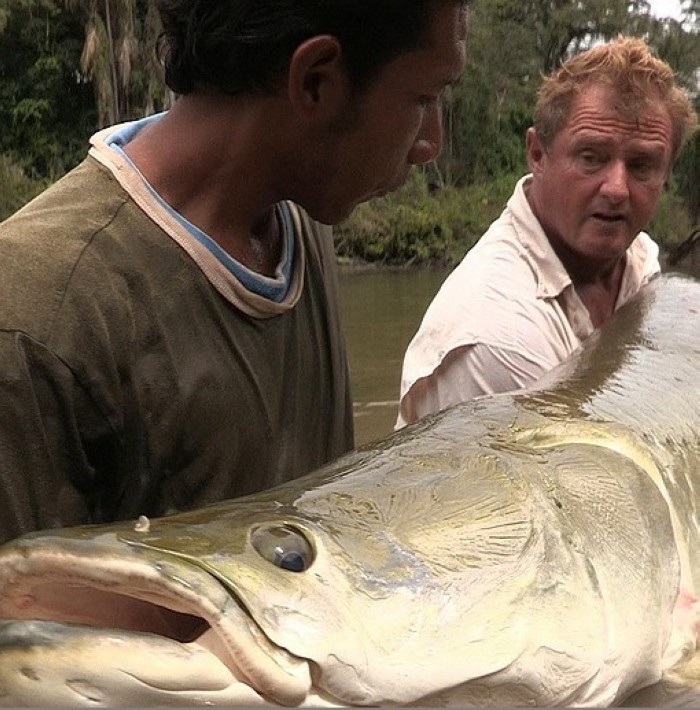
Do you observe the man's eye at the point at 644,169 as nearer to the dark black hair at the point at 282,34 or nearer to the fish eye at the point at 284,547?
the dark black hair at the point at 282,34

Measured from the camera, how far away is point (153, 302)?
5.42 ft

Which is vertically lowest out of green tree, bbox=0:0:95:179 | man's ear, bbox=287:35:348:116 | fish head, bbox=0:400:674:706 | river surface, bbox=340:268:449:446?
river surface, bbox=340:268:449:446

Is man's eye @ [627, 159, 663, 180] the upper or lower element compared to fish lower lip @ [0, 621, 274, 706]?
upper

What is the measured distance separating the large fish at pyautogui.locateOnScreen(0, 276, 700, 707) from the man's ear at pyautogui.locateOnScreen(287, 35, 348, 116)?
511 millimetres

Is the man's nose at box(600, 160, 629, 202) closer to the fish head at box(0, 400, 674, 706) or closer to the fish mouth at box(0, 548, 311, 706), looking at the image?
the fish head at box(0, 400, 674, 706)

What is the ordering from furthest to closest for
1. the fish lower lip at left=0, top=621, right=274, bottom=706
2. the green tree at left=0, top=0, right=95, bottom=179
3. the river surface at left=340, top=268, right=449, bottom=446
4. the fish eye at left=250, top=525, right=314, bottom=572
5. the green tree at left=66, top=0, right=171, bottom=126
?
1. the green tree at left=0, top=0, right=95, bottom=179
2. the green tree at left=66, top=0, right=171, bottom=126
3. the river surface at left=340, top=268, right=449, bottom=446
4. the fish eye at left=250, top=525, right=314, bottom=572
5. the fish lower lip at left=0, top=621, right=274, bottom=706

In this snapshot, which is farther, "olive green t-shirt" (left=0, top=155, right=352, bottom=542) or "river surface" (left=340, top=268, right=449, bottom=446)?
"river surface" (left=340, top=268, right=449, bottom=446)

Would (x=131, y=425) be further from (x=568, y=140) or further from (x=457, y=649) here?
(x=568, y=140)

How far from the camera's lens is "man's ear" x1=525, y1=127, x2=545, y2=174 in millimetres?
2967

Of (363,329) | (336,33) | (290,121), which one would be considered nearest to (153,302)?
(290,121)

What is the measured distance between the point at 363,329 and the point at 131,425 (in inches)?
518

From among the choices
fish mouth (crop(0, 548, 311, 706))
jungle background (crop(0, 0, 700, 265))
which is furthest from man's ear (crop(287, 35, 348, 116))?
jungle background (crop(0, 0, 700, 265))

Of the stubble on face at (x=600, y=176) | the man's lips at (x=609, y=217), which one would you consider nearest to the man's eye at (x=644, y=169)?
the stubble on face at (x=600, y=176)

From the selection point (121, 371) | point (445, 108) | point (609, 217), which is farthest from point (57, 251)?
point (445, 108)
